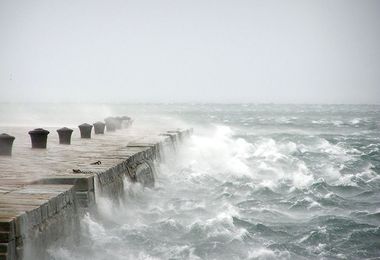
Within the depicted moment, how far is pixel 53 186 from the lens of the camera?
747cm

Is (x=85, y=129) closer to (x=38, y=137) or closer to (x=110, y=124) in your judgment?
(x=38, y=137)

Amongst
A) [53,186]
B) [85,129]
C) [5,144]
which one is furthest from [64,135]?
[53,186]

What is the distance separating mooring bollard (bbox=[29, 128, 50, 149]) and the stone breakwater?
0.34 metres

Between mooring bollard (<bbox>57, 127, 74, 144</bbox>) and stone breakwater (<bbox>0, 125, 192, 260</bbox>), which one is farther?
mooring bollard (<bbox>57, 127, 74, 144</bbox>)

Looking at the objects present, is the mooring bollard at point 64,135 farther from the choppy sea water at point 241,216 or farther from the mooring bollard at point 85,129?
the choppy sea water at point 241,216

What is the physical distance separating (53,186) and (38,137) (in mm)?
6778

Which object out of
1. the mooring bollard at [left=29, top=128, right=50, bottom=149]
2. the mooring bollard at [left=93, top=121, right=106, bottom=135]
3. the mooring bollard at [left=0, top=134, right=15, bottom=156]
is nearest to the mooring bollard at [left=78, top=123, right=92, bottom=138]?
the mooring bollard at [left=93, top=121, right=106, bottom=135]

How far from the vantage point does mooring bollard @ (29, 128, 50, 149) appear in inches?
540

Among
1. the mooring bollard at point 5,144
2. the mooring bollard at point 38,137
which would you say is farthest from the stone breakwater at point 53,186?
the mooring bollard at point 5,144

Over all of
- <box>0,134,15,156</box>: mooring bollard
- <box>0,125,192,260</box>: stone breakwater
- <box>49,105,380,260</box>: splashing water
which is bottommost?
<box>49,105,380,260</box>: splashing water

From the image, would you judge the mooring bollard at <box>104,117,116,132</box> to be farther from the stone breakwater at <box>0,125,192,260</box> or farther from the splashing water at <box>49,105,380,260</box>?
the stone breakwater at <box>0,125,192,260</box>

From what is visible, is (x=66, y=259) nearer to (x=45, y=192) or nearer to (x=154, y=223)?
(x=45, y=192)

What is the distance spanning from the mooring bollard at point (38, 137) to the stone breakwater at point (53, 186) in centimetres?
34

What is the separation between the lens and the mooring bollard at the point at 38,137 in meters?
13.7
